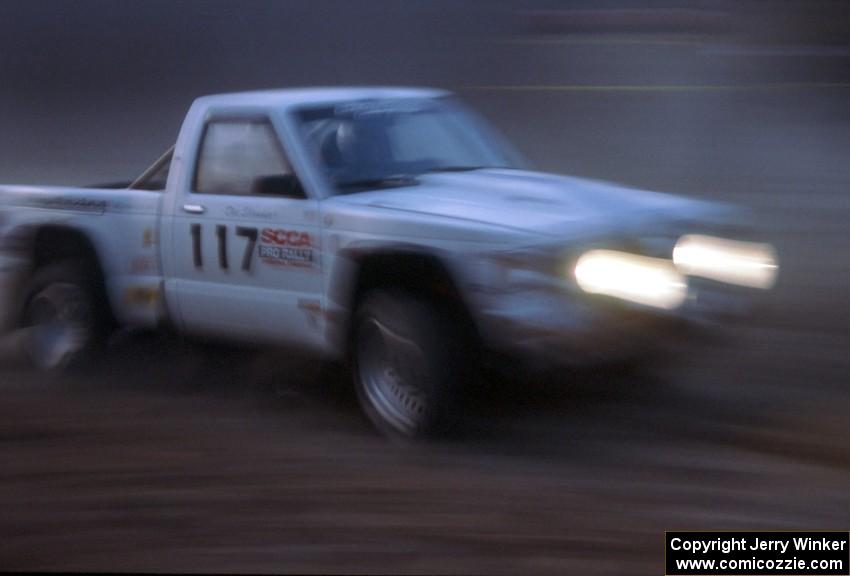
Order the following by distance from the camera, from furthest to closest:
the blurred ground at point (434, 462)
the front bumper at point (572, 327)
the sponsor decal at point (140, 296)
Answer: the sponsor decal at point (140, 296), the front bumper at point (572, 327), the blurred ground at point (434, 462)

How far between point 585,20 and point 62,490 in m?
19.8

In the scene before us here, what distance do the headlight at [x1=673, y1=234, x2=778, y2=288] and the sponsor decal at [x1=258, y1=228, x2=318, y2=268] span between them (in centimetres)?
175

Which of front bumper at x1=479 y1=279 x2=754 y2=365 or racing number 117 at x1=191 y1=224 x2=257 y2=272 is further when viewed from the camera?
racing number 117 at x1=191 y1=224 x2=257 y2=272

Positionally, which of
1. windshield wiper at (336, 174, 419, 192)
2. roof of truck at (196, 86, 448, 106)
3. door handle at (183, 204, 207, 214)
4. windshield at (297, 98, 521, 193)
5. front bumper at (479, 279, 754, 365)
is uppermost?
roof of truck at (196, 86, 448, 106)

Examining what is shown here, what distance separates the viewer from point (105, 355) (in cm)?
816

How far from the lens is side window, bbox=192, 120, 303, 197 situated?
692cm

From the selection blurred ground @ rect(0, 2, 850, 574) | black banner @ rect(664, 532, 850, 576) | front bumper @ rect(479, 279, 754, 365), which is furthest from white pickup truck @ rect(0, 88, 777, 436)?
black banner @ rect(664, 532, 850, 576)

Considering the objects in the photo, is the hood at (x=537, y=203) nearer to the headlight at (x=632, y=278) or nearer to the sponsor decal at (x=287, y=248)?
the headlight at (x=632, y=278)

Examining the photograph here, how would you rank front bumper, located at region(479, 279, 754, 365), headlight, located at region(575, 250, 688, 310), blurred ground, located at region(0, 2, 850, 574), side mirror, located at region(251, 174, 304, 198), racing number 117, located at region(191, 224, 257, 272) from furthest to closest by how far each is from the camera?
racing number 117, located at region(191, 224, 257, 272), side mirror, located at region(251, 174, 304, 198), headlight, located at region(575, 250, 688, 310), front bumper, located at region(479, 279, 754, 365), blurred ground, located at region(0, 2, 850, 574)

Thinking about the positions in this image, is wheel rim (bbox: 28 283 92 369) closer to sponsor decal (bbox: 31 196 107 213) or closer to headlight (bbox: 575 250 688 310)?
sponsor decal (bbox: 31 196 107 213)

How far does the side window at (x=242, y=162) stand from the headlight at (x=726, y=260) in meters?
1.92

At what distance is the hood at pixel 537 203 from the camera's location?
6.11 m

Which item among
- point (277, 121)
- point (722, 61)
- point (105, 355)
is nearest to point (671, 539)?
point (277, 121)

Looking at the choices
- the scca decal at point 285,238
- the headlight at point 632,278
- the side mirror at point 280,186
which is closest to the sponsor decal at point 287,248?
the scca decal at point 285,238
